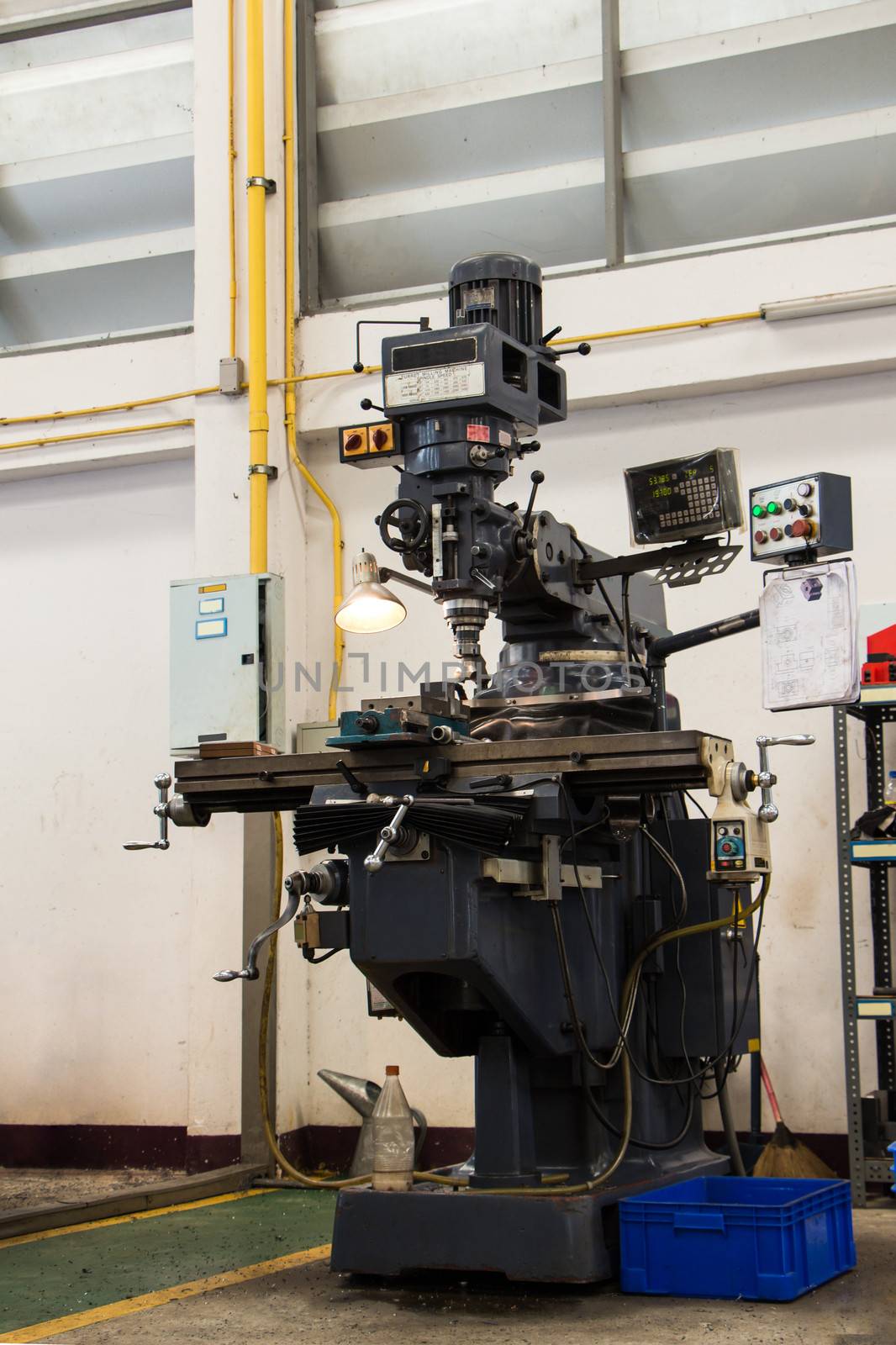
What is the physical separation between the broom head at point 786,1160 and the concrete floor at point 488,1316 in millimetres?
808

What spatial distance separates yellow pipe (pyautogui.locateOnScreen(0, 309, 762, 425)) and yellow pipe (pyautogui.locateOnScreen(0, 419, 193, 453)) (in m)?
0.05

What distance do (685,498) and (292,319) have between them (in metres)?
1.87

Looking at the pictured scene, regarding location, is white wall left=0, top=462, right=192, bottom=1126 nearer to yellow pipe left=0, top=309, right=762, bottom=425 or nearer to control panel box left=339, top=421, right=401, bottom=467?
yellow pipe left=0, top=309, right=762, bottom=425

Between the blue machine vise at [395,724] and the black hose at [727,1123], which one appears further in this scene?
the black hose at [727,1123]

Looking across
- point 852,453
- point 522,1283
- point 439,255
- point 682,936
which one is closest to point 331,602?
point 439,255

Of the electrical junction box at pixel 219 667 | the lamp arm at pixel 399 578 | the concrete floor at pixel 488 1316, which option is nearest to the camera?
the concrete floor at pixel 488 1316

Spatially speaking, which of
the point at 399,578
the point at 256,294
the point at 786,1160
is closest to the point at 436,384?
the point at 399,578

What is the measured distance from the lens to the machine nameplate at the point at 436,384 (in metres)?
2.38

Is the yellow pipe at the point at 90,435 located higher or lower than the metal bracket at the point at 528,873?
higher

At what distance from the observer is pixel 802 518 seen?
8.20 ft

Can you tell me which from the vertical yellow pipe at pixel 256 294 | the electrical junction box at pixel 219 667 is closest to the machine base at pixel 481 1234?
the electrical junction box at pixel 219 667

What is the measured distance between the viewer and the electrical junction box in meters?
3.50

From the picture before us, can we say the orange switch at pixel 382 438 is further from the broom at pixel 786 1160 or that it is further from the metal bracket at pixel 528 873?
the broom at pixel 786 1160

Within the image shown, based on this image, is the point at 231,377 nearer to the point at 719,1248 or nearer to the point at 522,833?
the point at 522,833
